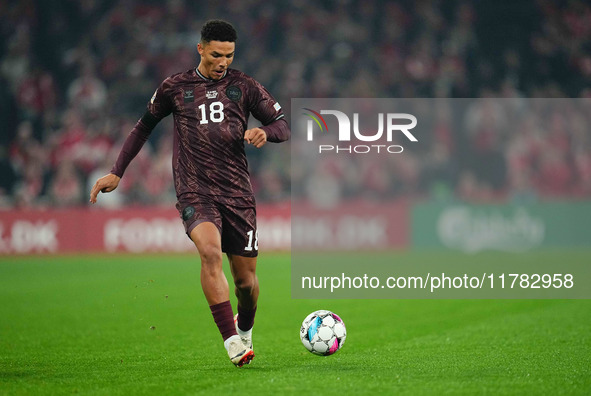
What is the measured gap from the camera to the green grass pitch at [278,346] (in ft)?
18.4

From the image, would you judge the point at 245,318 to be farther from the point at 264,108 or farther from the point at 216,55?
the point at 216,55

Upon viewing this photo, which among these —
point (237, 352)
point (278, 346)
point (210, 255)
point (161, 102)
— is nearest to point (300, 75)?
point (278, 346)

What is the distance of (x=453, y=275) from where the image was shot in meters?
14.2

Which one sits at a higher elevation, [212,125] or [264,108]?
[264,108]

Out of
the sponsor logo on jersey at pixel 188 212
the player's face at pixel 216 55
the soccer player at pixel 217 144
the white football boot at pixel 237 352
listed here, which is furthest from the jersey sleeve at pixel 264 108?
the white football boot at pixel 237 352

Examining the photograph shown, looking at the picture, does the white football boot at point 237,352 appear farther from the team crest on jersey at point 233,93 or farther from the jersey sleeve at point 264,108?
the team crest on jersey at point 233,93

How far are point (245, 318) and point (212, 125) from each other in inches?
58.0

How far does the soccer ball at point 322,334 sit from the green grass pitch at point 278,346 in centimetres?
10

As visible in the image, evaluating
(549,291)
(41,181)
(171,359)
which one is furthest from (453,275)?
(41,181)

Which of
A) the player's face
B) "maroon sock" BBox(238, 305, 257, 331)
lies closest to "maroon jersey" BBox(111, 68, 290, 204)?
the player's face

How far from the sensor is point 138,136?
6707 millimetres

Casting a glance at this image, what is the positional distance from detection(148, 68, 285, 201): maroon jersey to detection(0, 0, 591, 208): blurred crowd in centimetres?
1204

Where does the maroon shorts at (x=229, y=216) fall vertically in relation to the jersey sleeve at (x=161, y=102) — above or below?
below

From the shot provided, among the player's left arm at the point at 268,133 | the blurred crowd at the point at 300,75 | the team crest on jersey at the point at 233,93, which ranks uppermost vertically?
the blurred crowd at the point at 300,75
